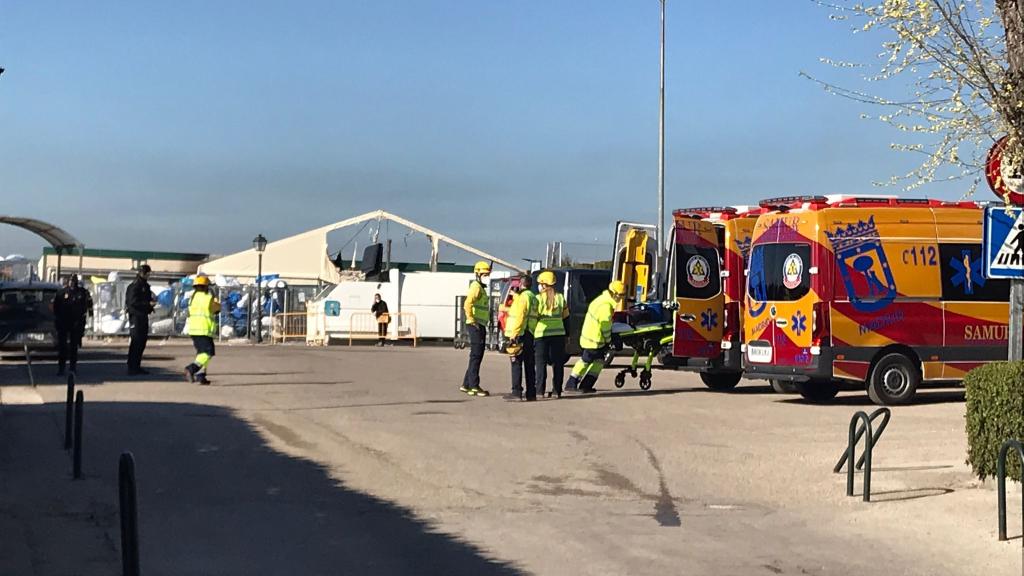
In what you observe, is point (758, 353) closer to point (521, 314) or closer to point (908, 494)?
point (521, 314)

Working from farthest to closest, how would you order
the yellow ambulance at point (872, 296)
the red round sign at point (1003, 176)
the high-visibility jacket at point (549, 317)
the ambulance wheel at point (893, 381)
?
the high-visibility jacket at point (549, 317)
the ambulance wheel at point (893, 381)
the yellow ambulance at point (872, 296)
the red round sign at point (1003, 176)

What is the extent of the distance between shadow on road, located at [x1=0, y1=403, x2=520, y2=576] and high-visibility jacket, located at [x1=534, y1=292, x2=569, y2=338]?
6.61 metres

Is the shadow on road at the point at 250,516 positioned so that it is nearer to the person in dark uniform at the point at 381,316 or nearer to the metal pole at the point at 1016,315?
the metal pole at the point at 1016,315

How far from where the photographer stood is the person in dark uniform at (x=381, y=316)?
145 feet

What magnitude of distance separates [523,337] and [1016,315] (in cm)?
939

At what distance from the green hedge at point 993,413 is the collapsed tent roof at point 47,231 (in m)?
27.7

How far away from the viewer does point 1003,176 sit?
10570 millimetres

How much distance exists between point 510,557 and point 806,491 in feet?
13.4

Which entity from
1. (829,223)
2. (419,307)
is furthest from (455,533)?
(419,307)

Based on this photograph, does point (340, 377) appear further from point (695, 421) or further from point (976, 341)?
point (976, 341)

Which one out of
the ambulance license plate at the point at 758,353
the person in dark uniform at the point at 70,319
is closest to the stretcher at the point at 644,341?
the ambulance license plate at the point at 758,353

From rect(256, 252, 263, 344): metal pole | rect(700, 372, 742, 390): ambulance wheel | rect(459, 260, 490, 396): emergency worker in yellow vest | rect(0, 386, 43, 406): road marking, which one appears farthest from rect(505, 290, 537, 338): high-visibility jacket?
rect(256, 252, 263, 344): metal pole

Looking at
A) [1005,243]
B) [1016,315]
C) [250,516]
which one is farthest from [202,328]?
[1005,243]

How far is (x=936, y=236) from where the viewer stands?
772 inches
